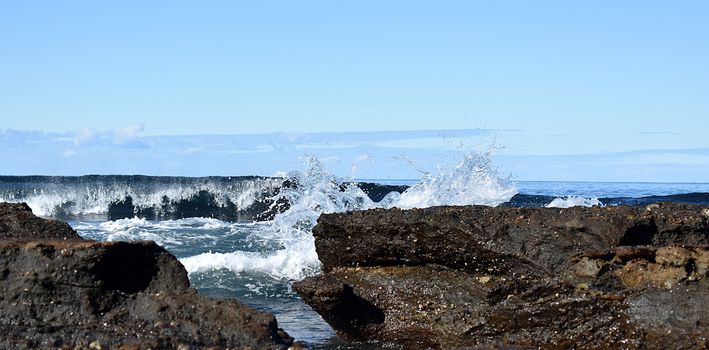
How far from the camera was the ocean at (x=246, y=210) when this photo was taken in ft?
37.6

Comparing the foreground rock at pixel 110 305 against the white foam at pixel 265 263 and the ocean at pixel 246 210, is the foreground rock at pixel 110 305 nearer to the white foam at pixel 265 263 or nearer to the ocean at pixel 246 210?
the ocean at pixel 246 210

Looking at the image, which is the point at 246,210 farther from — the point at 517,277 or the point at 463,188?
the point at 517,277

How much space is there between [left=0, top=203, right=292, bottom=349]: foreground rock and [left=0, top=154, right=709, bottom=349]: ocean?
7.85 ft

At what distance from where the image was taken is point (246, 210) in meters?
23.2

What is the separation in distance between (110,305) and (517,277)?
2.95 meters

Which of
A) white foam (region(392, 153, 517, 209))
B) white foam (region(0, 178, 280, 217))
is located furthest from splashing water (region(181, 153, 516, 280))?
white foam (region(0, 178, 280, 217))

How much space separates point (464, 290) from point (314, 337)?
1539 mm

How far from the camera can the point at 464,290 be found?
700 cm

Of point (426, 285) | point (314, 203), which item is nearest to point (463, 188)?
point (314, 203)

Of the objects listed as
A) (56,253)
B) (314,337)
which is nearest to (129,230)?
(314,337)

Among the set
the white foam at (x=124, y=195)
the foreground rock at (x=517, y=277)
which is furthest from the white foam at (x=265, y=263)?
the white foam at (x=124, y=195)

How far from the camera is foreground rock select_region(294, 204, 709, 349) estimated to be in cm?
601

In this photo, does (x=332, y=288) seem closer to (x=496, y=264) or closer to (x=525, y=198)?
(x=496, y=264)

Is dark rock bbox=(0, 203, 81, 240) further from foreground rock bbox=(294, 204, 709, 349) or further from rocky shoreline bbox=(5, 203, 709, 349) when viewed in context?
foreground rock bbox=(294, 204, 709, 349)
